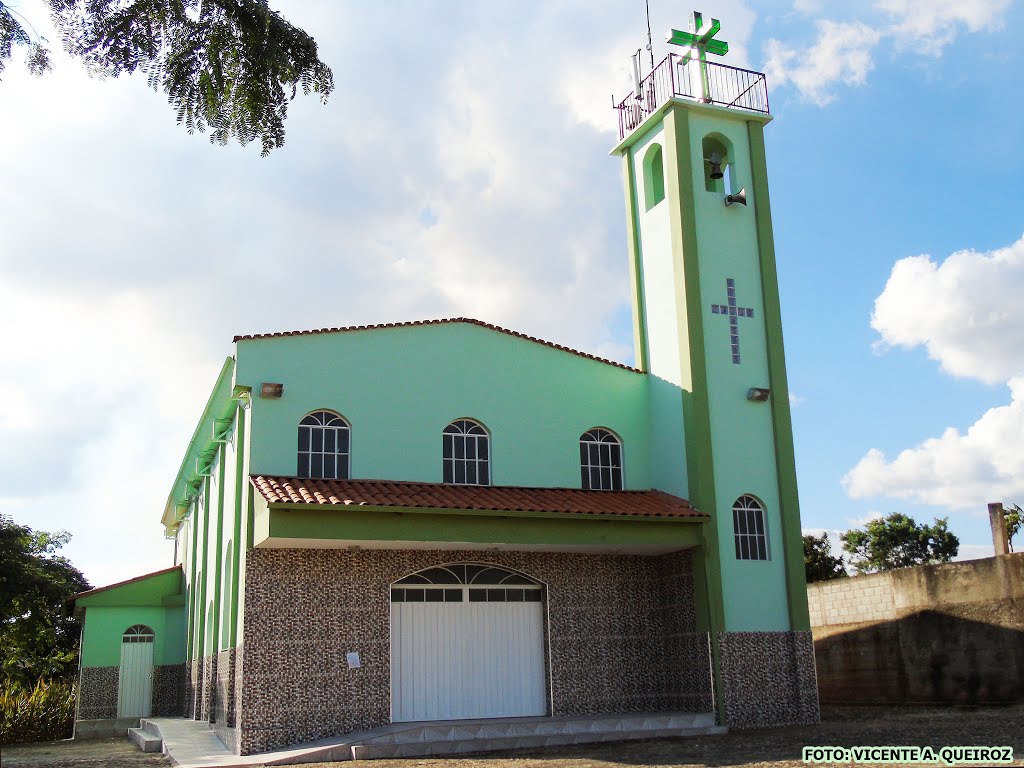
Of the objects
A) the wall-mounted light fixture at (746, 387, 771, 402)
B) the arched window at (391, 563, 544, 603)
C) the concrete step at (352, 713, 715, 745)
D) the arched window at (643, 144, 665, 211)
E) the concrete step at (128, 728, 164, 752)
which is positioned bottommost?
the concrete step at (128, 728, 164, 752)

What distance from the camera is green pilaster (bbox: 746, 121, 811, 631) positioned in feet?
59.5

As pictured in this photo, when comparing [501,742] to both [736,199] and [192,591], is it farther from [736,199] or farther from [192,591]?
[192,591]

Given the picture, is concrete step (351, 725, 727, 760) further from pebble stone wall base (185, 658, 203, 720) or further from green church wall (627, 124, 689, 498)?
pebble stone wall base (185, 658, 203, 720)

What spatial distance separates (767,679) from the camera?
17438mm

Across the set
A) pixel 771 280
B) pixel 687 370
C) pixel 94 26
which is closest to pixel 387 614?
pixel 687 370

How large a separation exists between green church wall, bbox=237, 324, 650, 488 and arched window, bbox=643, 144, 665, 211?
3.71 meters

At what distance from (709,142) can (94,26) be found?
581 inches

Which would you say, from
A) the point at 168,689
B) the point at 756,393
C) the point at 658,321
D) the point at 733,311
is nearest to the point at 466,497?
the point at 658,321

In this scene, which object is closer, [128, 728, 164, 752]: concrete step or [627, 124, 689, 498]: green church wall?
[128, 728, 164, 752]: concrete step

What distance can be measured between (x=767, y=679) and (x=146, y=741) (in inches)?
446

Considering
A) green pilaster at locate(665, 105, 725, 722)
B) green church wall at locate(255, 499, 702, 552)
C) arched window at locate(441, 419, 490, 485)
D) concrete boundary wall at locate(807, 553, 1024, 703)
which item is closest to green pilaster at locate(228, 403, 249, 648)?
green church wall at locate(255, 499, 702, 552)

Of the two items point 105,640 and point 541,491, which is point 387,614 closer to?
point 541,491

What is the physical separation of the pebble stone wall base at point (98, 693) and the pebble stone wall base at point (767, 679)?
14.9 m

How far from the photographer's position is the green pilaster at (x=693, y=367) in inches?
682
